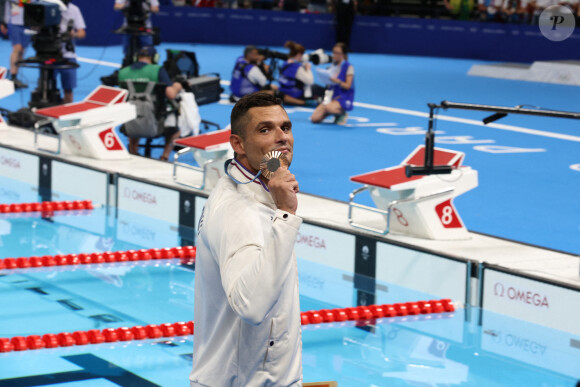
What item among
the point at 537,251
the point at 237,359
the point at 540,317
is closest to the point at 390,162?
the point at 537,251

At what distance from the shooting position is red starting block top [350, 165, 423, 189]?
6.16m

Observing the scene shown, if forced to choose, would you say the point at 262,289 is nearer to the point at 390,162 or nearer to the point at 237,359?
the point at 237,359

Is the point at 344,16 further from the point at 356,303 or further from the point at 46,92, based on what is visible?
the point at 356,303

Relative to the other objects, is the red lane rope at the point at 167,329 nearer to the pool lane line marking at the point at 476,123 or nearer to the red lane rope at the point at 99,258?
the red lane rope at the point at 99,258

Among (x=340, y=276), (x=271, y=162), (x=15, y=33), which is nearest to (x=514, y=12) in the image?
(x=15, y=33)

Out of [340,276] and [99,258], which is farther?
[99,258]

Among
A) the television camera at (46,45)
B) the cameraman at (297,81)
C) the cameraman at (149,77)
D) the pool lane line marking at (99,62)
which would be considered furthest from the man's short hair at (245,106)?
the pool lane line marking at (99,62)

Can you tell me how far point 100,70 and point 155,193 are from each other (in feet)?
36.5

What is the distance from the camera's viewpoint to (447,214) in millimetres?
6219

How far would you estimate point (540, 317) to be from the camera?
5422mm

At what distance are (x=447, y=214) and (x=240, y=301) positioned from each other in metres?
4.25

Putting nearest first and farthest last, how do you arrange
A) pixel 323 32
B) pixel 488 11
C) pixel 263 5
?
pixel 488 11 < pixel 323 32 < pixel 263 5

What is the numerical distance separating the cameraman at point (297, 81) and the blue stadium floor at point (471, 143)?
22 centimetres

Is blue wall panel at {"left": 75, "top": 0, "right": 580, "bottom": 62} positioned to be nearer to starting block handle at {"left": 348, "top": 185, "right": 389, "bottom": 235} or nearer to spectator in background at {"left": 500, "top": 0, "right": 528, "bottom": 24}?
spectator in background at {"left": 500, "top": 0, "right": 528, "bottom": 24}
